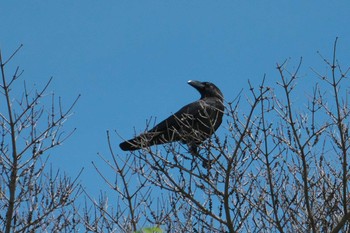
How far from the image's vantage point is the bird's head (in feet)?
47.1

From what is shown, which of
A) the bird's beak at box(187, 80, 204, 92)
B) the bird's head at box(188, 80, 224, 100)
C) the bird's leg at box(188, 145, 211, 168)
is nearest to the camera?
the bird's leg at box(188, 145, 211, 168)

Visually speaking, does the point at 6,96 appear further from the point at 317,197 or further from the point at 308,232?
the point at 317,197

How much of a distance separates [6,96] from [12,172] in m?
0.82

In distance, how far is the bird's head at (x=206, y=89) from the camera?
14348mm

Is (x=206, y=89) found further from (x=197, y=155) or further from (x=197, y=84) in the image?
(x=197, y=155)

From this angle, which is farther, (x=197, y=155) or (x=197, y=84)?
Result: (x=197, y=84)

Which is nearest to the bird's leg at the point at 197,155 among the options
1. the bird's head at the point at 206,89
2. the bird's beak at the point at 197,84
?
the bird's head at the point at 206,89

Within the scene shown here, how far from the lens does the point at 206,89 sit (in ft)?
47.6

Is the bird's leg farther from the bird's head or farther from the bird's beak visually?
the bird's beak

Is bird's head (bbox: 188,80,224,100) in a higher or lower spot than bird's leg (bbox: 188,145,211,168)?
higher

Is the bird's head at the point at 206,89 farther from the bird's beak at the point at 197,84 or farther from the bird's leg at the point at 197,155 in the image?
the bird's leg at the point at 197,155

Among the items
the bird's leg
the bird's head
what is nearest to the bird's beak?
the bird's head

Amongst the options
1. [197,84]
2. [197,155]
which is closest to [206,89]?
[197,84]

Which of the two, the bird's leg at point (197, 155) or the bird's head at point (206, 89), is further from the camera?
the bird's head at point (206, 89)
